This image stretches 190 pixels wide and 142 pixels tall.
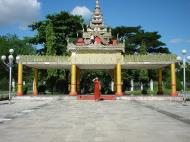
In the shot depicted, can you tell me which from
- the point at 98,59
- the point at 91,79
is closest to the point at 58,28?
the point at 91,79

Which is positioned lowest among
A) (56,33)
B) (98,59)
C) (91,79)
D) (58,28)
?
(91,79)

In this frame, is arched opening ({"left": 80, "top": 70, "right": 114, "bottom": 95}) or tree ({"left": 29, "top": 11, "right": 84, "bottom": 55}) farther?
arched opening ({"left": 80, "top": 70, "right": 114, "bottom": 95})

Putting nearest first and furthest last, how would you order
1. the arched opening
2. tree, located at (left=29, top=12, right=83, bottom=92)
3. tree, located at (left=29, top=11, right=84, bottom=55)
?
tree, located at (left=29, top=12, right=83, bottom=92) < tree, located at (left=29, top=11, right=84, bottom=55) < the arched opening

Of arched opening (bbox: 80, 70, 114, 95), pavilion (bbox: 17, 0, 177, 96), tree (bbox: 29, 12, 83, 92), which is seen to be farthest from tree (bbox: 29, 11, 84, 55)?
pavilion (bbox: 17, 0, 177, 96)

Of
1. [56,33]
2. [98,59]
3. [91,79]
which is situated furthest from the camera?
[91,79]

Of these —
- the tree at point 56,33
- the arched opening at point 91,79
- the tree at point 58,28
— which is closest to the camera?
the tree at point 56,33

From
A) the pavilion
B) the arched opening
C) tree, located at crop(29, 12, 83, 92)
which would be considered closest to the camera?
the pavilion

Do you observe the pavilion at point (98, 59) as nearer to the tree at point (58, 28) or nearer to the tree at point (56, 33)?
the tree at point (56, 33)

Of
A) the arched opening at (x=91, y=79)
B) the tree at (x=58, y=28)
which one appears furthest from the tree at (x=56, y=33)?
the arched opening at (x=91, y=79)

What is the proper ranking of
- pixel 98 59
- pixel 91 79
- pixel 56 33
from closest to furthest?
pixel 98 59 → pixel 56 33 → pixel 91 79

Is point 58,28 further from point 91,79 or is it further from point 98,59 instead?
point 98,59

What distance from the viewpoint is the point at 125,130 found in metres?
9.66

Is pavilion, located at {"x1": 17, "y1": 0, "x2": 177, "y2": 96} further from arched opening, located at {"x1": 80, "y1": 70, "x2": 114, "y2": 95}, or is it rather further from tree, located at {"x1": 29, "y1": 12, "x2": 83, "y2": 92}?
arched opening, located at {"x1": 80, "y1": 70, "x2": 114, "y2": 95}

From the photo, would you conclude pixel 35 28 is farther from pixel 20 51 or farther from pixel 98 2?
pixel 20 51
